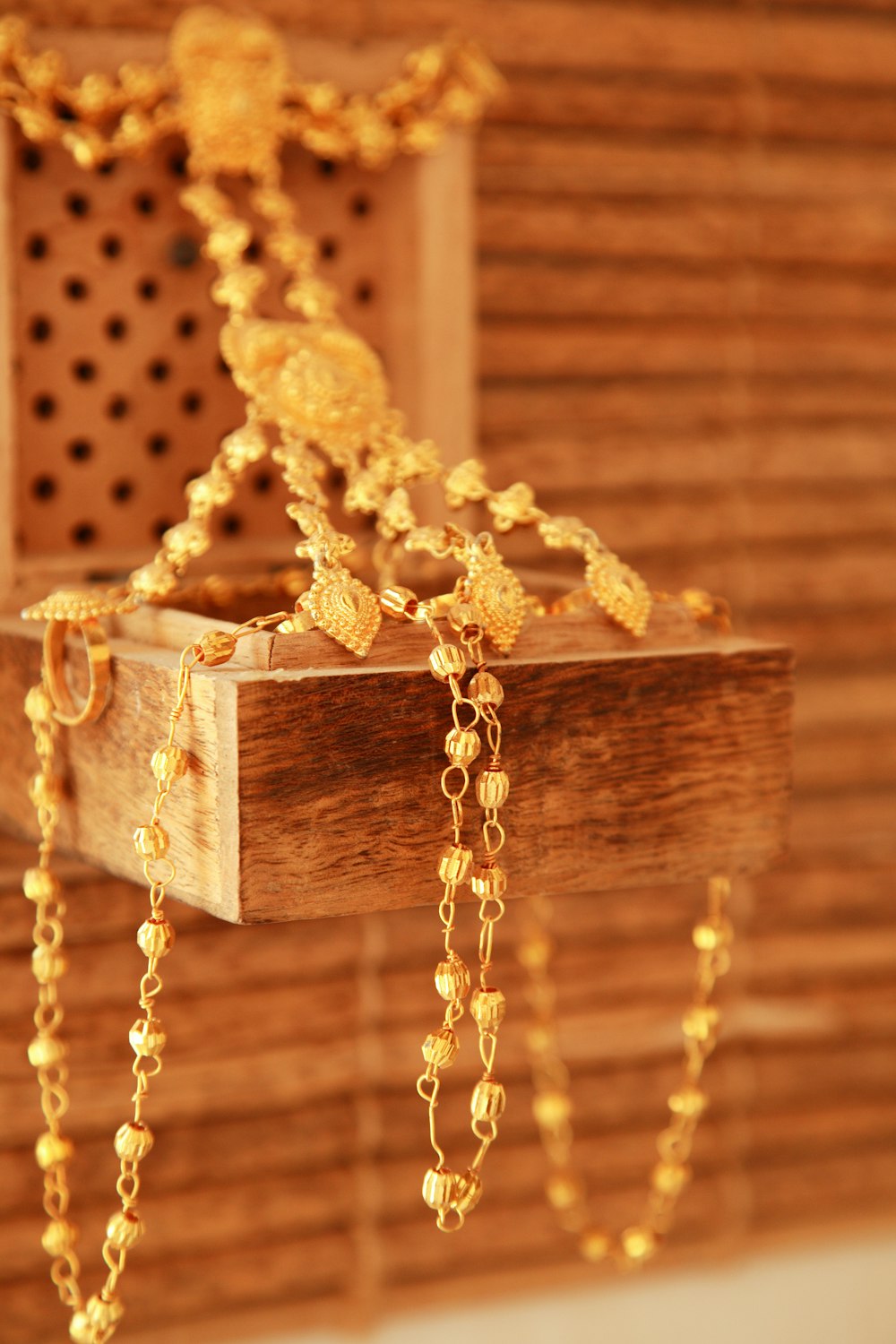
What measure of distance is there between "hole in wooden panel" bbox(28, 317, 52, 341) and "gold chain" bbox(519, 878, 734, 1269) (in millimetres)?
586

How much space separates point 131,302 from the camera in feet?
3.83

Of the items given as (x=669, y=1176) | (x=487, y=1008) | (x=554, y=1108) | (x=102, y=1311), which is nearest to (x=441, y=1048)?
(x=487, y=1008)

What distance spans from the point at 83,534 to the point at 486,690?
0.50m

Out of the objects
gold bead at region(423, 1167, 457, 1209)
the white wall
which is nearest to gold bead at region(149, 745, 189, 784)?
gold bead at region(423, 1167, 457, 1209)

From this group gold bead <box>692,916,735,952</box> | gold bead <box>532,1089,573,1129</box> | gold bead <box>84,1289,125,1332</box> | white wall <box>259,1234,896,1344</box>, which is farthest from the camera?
white wall <box>259,1234,896,1344</box>

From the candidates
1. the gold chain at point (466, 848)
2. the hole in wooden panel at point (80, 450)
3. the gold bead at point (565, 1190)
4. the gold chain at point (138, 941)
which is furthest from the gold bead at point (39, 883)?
the gold bead at point (565, 1190)

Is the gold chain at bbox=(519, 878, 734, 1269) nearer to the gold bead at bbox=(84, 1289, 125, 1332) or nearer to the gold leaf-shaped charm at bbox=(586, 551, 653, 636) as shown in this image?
the gold leaf-shaped charm at bbox=(586, 551, 653, 636)

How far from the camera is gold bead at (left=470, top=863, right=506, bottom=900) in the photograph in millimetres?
803

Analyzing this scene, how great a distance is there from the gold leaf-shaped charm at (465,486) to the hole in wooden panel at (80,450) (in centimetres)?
34

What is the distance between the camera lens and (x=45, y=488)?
1.16m

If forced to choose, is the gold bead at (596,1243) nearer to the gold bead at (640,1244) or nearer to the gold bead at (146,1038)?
the gold bead at (640,1244)

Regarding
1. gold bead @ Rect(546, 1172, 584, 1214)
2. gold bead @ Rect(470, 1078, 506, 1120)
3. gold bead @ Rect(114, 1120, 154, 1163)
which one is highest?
gold bead @ Rect(470, 1078, 506, 1120)

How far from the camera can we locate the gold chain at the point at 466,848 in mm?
786

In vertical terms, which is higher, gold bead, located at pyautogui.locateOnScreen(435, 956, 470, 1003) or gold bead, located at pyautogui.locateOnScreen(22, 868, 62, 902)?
gold bead, located at pyautogui.locateOnScreen(22, 868, 62, 902)
